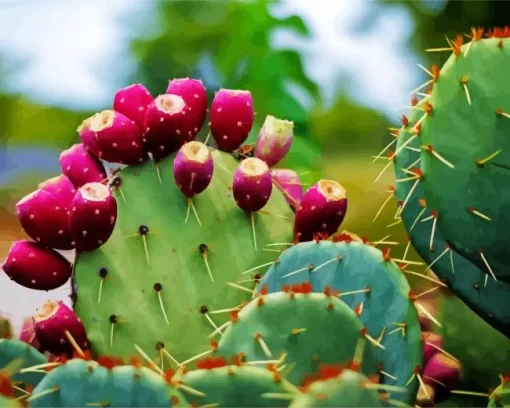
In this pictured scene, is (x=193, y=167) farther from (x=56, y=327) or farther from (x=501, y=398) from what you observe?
(x=501, y=398)

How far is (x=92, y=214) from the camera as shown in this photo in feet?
2.56

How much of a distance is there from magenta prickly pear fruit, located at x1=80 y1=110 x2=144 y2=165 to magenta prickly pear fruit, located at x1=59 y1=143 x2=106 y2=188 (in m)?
0.02

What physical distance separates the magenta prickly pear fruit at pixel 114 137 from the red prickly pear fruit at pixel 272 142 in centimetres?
14

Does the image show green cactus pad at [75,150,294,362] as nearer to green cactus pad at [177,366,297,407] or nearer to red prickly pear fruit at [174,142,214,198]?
red prickly pear fruit at [174,142,214,198]

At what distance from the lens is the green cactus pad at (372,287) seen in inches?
26.7

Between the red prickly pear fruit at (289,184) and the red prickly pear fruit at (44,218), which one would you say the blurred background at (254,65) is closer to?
the red prickly pear fruit at (289,184)

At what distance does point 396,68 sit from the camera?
162 centimetres

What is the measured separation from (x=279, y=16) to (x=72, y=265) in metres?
0.97

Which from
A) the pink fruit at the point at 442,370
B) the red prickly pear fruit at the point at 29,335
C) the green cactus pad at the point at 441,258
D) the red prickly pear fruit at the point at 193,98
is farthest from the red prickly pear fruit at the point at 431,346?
the red prickly pear fruit at the point at 29,335

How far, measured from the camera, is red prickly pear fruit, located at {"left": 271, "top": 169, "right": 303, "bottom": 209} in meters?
0.96

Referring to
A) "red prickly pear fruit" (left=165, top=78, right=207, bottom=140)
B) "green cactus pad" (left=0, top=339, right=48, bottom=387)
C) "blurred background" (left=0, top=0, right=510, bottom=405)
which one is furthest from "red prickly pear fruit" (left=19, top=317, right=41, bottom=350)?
"blurred background" (left=0, top=0, right=510, bottom=405)

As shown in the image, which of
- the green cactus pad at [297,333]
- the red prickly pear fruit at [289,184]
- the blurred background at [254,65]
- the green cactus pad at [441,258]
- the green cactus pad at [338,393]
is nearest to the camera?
the green cactus pad at [338,393]

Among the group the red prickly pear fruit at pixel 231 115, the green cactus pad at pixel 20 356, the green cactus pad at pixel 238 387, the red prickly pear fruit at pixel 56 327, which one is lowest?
the green cactus pad at pixel 20 356

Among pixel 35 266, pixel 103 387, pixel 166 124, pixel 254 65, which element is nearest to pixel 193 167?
pixel 166 124
